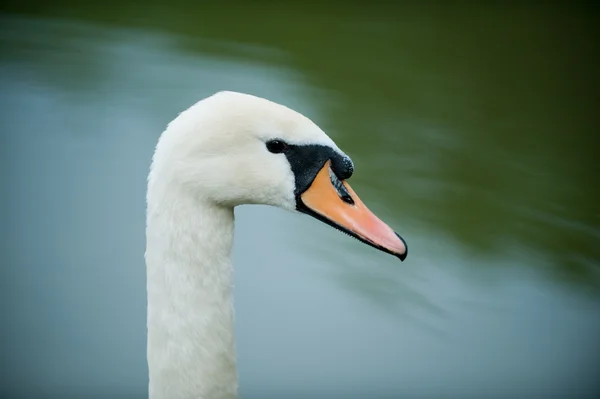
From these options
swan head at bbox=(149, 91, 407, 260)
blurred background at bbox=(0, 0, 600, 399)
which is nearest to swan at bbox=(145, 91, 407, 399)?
swan head at bbox=(149, 91, 407, 260)

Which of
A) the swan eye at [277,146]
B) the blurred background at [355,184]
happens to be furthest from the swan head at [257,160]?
the blurred background at [355,184]

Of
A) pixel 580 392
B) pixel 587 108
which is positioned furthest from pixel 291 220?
pixel 587 108

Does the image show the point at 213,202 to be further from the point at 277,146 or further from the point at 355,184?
the point at 355,184

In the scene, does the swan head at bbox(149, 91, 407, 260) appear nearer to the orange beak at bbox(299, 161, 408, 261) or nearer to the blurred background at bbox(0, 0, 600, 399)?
the orange beak at bbox(299, 161, 408, 261)

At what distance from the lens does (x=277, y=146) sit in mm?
1139

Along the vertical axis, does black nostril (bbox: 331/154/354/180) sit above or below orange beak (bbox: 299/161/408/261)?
above

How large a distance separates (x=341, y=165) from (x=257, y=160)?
4.9 inches

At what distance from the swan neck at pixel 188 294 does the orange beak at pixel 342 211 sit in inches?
4.9

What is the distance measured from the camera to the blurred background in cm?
221

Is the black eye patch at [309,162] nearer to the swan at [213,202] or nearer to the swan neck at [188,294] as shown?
the swan at [213,202]

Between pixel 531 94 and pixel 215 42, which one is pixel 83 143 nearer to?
pixel 215 42

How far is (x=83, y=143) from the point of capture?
297 centimetres

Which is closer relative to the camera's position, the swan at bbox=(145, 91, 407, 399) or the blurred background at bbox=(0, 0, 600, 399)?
the swan at bbox=(145, 91, 407, 399)

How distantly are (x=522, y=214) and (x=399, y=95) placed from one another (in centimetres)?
82
